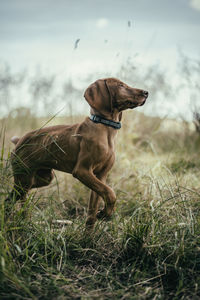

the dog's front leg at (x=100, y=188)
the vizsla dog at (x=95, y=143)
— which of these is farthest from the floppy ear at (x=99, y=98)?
the dog's front leg at (x=100, y=188)

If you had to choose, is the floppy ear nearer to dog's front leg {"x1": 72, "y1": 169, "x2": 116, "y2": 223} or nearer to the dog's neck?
the dog's neck

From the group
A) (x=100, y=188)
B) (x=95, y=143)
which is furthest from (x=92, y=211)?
(x=95, y=143)

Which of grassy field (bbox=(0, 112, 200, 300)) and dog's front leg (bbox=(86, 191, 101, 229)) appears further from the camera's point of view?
dog's front leg (bbox=(86, 191, 101, 229))

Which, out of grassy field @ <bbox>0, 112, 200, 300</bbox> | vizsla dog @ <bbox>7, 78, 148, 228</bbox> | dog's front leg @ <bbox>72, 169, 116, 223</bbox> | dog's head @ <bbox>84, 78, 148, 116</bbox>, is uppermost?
dog's head @ <bbox>84, 78, 148, 116</bbox>

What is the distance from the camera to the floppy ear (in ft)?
7.97

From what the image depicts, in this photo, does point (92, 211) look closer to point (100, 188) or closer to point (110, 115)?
point (100, 188)

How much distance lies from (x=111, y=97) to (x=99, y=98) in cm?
10

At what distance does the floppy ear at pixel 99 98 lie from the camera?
2.43m

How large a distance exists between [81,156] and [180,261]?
3.49 feet

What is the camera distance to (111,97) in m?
2.47

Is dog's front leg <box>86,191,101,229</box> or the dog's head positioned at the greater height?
the dog's head

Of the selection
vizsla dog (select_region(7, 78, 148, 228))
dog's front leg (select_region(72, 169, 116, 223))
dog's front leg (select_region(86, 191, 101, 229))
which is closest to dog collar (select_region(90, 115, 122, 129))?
vizsla dog (select_region(7, 78, 148, 228))

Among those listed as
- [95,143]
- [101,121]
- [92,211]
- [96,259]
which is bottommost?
[96,259]

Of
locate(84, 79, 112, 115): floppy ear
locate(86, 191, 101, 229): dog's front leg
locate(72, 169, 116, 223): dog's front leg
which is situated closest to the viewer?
locate(72, 169, 116, 223): dog's front leg
